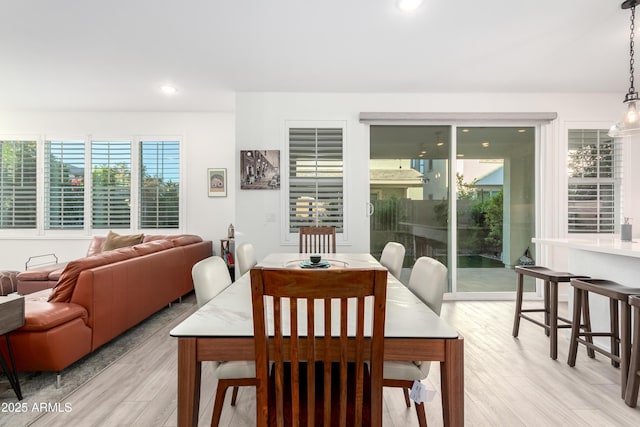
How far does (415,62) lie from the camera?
10.7ft

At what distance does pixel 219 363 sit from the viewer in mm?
1433

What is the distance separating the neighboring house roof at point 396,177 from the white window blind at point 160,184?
3124 mm

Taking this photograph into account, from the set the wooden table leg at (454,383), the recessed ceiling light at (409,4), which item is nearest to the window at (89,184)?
the recessed ceiling light at (409,4)

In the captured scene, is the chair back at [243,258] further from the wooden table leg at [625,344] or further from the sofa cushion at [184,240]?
the wooden table leg at [625,344]

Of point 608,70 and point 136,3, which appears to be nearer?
point 136,3

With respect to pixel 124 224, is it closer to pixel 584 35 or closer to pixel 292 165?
pixel 292 165

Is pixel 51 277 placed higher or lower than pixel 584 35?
lower

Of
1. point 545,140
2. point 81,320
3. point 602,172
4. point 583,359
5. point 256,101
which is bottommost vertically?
point 583,359

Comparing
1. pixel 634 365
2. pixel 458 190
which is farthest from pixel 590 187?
pixel 634 365

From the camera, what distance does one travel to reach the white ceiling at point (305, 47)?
7.96 feet

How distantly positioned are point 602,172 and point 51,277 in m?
6.75

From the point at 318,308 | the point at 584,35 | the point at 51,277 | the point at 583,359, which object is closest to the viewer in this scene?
the point at 318,308

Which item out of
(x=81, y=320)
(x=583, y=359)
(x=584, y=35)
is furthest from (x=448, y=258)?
(x=81, y=320)

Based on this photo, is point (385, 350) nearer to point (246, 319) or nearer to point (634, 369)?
point (246, 319)
